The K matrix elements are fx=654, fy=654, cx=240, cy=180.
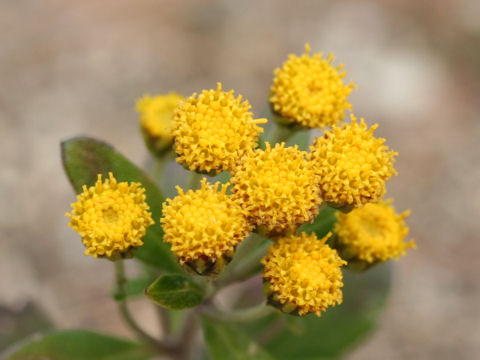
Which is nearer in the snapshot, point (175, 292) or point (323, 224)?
point (175, 292)

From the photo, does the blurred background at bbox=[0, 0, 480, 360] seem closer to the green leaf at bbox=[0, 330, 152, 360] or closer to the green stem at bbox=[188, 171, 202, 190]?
the green leaf at bbox=[0, 330, 152, 360]

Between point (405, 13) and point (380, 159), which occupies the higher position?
point (405, 13)

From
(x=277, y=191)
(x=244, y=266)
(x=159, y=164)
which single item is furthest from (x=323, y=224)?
(x=159, y=164)

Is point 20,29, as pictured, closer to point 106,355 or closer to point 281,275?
point 106,355

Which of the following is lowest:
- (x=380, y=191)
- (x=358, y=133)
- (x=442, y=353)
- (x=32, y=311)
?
(x=442, y=353)

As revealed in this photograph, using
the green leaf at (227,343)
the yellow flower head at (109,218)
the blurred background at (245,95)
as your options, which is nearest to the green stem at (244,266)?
the green leaf at (227,343)

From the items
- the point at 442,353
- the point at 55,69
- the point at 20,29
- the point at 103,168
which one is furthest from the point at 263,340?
the point at 20,29

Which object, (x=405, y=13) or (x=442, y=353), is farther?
(x=405, y=13)

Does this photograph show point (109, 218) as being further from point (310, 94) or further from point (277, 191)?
point (310, 94)

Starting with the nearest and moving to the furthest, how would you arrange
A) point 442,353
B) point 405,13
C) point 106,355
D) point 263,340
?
point 106,355, point 263,340, point 442,353, point 405,13
